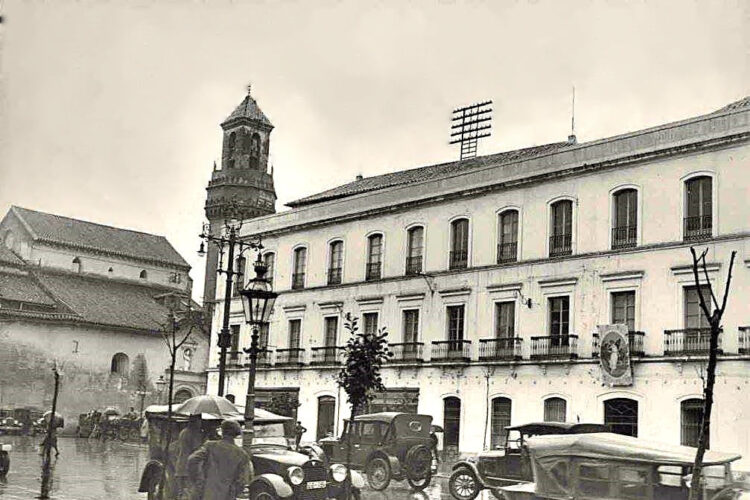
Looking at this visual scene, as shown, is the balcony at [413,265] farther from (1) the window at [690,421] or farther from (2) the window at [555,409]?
(1) the window at [690,421]

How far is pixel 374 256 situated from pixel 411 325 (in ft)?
11.6

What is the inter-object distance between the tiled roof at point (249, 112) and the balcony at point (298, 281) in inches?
996

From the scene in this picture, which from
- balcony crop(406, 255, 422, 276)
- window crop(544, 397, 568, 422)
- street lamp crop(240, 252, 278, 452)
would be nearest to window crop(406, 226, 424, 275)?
balcony crop(406, 255, 422, 276)

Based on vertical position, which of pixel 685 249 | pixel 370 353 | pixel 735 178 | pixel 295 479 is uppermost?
pixel 735 178

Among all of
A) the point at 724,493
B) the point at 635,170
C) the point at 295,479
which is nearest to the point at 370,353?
the point at 295,479

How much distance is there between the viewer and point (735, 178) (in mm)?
25172

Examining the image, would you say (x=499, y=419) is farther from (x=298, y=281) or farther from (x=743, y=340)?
(x=298, y=281)

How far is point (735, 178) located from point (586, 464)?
52.9ft

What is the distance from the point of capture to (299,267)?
39094 millimetres

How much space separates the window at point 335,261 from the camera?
122 feet

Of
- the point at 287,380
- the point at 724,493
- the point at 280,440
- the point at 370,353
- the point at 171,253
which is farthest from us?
the point at 171,253

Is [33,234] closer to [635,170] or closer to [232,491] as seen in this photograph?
[635,170]

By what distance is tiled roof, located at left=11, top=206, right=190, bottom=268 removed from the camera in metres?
51.1

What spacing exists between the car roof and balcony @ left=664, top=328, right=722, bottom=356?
1351 centimetres
